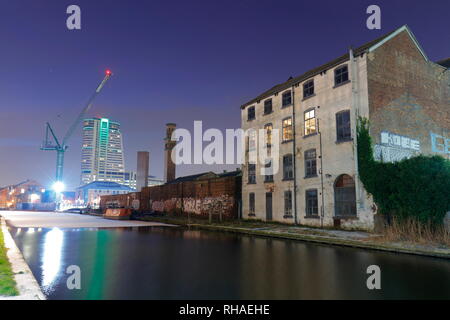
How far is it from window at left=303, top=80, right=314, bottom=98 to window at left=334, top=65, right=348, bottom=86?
214cm

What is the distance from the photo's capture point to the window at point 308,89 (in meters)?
23.1

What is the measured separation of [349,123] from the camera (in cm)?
1995

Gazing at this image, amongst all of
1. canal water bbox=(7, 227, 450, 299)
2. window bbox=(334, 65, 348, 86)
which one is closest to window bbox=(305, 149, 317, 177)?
window bbox=(334, 65, 348, 86)

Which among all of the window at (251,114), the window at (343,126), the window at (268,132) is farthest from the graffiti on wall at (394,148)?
the window at (251,114)

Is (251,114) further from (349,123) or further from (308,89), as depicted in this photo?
(349,123)

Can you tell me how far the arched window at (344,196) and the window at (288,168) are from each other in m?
4.29

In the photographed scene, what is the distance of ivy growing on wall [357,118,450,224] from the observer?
14.4m

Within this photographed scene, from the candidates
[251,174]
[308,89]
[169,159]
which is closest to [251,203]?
[251,174]

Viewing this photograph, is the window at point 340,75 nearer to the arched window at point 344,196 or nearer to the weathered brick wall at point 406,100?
the weathered brick wall at point 406,100

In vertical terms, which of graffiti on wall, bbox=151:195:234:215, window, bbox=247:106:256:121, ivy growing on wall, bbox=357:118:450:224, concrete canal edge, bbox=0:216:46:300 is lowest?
concrete canal edge, bbox=0:216:46:300

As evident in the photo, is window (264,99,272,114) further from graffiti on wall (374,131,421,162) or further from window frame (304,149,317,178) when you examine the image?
graffiti on wall (374,131,421,162)


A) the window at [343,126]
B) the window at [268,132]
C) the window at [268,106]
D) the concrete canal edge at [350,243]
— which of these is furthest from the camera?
the window at [268,106]

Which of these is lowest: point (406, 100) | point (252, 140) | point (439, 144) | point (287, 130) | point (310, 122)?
point (439, 144)

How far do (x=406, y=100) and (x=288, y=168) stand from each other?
9.09 meters
